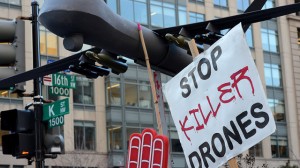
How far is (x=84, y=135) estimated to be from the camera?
3941 centimetres

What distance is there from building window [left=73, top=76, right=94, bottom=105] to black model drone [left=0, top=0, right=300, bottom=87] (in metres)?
32.3

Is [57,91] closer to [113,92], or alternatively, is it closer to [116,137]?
[116,137]

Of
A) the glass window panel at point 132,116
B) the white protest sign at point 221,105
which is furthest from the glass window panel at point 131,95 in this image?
the white protest sign at point 221,105

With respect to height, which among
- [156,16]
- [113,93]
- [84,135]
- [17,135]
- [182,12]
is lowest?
[17,135]

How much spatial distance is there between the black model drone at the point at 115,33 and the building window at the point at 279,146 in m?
44.0

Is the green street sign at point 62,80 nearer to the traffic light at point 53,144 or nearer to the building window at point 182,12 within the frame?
the traffic light at point 53,144

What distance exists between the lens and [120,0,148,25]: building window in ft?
134

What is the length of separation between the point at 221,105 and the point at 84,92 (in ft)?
117

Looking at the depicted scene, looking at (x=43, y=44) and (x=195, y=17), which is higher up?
(x=195, y=17)

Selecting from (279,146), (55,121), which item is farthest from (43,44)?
(55,121)

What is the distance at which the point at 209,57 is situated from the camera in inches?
197

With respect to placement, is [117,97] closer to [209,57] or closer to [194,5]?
[194,5]

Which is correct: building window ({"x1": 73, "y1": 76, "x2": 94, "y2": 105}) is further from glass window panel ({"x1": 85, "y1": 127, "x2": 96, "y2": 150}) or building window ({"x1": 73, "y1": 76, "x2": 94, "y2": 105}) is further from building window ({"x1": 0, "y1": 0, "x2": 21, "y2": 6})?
building window ({"x1": 0, "y1": 0, "x2": 21, "y2": 6})

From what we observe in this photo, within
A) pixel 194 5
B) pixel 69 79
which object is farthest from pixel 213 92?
pixel 194 5
